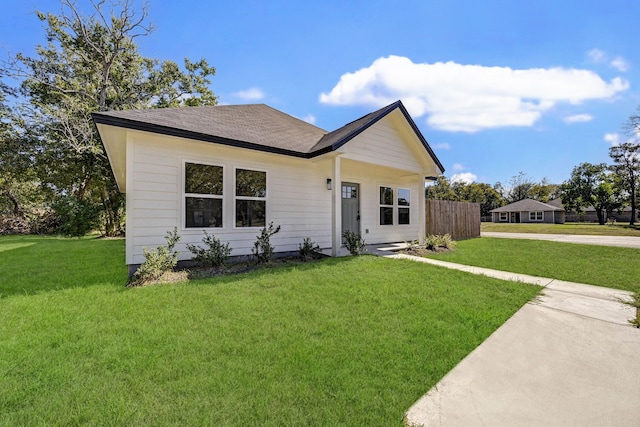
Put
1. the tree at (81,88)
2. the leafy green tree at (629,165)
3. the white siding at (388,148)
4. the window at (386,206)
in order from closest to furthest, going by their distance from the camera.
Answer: the white siding at (388,148)
the window at (386,206)
the tree at (81,88)
the leafy green tree at (629,165)

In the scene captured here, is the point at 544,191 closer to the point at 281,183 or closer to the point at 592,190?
the point at 592,190

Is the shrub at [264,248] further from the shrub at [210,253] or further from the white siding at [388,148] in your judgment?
the white siding at [388,148]

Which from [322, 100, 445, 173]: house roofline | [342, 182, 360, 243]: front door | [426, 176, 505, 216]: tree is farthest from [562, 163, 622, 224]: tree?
[342, 182, 360, 243]: front door

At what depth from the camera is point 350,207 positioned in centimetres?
956

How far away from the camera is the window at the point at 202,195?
6.36 meters

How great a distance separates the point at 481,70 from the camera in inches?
384

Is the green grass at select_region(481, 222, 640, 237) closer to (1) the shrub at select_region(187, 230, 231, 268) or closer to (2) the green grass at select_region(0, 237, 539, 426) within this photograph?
(2) the green grass at select_region(0, 237, 539, 426)

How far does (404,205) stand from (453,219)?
11.9ft

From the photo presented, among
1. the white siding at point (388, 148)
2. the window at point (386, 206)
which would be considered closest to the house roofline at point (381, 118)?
the white siding at point (388, 148)

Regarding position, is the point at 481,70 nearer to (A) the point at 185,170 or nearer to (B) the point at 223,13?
(B) the point at 223,13

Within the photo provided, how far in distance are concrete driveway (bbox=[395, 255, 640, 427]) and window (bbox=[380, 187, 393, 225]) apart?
6942mm

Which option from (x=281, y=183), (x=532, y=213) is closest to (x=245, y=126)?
(x=281, y=183)

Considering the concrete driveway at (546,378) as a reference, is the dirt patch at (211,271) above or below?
above

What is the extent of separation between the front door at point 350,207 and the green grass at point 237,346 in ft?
14.0
